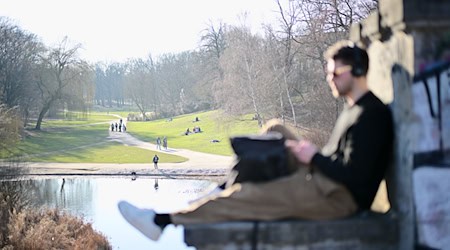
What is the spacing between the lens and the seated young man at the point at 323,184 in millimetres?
2984

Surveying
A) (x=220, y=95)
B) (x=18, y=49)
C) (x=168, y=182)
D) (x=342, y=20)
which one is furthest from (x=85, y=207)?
(x=18, y=49)

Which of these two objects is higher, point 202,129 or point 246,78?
point 246,78

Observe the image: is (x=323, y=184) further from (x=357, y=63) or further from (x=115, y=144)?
(x=115, y=144)

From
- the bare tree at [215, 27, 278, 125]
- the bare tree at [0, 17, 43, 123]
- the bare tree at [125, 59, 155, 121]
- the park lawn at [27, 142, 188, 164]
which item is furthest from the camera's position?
the bare tree at [125, 59, 155, 121]

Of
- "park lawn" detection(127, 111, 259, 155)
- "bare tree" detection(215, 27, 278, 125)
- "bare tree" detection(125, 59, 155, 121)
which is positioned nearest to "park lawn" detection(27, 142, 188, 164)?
"park lawn" detection(127, 111, 259, 155)

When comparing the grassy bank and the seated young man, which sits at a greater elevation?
the seated young man

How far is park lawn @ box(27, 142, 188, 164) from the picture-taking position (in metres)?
41.2

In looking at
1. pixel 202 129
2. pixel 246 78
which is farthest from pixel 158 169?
pixel 202 129

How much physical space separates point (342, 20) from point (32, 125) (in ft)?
133

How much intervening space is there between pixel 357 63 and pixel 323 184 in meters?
0.70

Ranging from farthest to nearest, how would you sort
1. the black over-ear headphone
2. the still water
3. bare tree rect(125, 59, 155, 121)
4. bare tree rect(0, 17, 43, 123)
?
bare tree rect(125, 59, 155, 121)
bare tree rect(0, 17, 43, 123)
the still water
the black over-ear headphone

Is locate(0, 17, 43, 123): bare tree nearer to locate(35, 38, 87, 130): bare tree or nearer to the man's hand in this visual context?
locate(35, 38, 87, 130): bare tree

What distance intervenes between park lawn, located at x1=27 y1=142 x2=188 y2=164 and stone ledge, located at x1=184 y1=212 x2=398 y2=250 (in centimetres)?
3638

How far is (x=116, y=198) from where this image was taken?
84.2 feet
